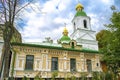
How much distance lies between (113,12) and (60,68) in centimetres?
922

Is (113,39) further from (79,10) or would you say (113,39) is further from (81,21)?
(79,10)

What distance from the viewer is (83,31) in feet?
111

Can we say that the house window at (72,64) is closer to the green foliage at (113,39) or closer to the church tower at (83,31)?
the green foliage at (113,39)

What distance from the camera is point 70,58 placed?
66.6 ft

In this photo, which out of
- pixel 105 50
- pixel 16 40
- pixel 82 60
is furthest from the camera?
pixel 82 60

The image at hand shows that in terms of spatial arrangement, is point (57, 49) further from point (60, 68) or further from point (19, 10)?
point (19, 10)

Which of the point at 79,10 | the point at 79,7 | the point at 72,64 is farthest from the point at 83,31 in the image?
the point at 72,64

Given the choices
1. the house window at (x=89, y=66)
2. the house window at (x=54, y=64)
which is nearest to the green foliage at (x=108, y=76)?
the house window at (x=89, y=66)

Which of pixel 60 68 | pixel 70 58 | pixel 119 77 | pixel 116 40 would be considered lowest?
pixel 119 77

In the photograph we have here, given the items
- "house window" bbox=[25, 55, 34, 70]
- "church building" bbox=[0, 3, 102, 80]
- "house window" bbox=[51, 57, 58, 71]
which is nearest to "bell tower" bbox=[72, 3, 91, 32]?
"church building" bbox=[0, 3, 102, 80]

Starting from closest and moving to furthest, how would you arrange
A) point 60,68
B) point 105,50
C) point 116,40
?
1. point 116,40
2. point 105,50
3. point 60,68

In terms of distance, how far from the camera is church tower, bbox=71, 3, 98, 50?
108 feet

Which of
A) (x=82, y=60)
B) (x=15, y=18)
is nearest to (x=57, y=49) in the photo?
(x=82, y=60)

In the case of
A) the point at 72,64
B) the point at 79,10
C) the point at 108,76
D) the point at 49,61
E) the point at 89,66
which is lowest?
the point at 108,76
